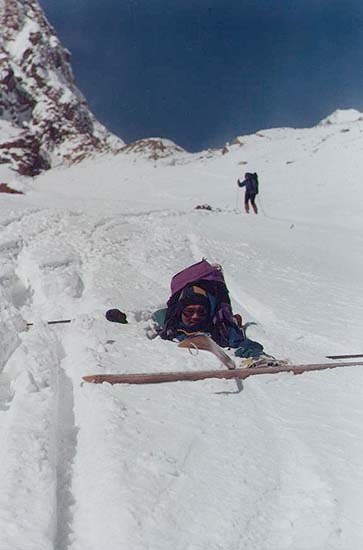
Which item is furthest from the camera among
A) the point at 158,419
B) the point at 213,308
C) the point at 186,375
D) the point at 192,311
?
the point at 213,308

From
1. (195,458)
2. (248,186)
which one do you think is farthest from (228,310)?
(248,186)

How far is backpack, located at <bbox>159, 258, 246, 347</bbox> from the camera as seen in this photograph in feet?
15.4

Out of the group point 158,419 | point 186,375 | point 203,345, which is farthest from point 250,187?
point 158,419

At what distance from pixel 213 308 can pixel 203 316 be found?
155 millimetres

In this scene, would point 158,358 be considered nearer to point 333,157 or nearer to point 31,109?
point 333,157

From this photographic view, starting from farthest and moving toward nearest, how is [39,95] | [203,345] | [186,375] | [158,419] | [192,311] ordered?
[39,95] → [192,311] → [203,345] → [186,375] → [158,419]

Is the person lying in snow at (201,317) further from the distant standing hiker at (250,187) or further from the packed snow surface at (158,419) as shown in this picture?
the distant standing hiker at (250,187)

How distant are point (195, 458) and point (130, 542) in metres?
0.69

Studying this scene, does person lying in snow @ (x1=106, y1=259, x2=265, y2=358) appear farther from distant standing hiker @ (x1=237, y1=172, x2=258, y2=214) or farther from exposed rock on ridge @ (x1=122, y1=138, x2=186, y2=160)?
exposed rock on ridge @ (x1=122, y1=138, x2=186, y2=160)

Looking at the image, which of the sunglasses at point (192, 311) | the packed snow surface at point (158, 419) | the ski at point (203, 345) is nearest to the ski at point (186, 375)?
the packed snow surface at point (158, 419)

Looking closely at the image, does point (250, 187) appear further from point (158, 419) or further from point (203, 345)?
point (158, 419)

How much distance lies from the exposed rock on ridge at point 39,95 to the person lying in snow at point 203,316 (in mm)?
34117

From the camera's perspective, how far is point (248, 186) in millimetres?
15758

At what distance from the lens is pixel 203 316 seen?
4.75 meters
